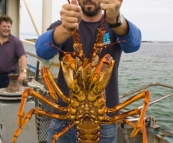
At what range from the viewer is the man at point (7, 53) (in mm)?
5449

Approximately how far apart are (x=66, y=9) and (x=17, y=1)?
6638 millimetres

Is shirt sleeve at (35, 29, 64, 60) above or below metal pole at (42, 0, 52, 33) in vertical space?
below

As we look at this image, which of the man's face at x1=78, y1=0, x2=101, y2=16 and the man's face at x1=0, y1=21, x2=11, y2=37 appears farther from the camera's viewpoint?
the man's face at x1=0, y1=21, x2=11, y2=37

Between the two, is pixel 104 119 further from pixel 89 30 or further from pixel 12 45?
pixel 12 45

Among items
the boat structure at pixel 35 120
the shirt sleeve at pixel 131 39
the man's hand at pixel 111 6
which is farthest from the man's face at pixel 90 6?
the boat structure at pixel 35 120

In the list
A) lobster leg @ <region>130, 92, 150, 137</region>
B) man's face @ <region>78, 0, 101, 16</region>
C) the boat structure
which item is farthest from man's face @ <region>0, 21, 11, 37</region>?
lobster leg @ <region>130, 92, 150, 137</region>

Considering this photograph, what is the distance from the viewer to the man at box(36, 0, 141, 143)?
214 centimetres

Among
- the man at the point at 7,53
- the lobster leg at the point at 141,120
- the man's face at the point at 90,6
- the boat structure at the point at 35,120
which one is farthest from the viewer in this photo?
the man at the point at 7,53

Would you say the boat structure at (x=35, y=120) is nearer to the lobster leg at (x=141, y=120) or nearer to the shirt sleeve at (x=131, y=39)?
the shirt sleeve at (x=131, y=39)

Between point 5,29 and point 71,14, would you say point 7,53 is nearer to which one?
point 5,29

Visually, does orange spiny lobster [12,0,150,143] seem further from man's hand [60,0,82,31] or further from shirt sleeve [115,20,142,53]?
shirt sleeve [115,20,142,53]

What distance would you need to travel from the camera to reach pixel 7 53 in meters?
5.51

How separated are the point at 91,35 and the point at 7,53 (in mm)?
3076

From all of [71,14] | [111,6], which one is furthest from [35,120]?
[111,6]
